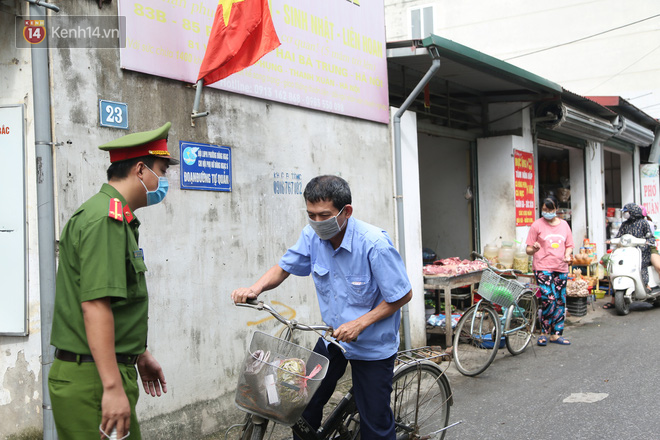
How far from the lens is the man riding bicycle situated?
2.82 m

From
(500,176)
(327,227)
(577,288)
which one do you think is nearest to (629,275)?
(577,288)

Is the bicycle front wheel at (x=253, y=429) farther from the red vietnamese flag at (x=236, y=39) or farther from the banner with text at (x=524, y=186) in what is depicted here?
the banner with text at (x=524, y=186)

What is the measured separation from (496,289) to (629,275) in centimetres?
438

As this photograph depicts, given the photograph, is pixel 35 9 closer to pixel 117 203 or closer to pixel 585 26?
pixel 117 203

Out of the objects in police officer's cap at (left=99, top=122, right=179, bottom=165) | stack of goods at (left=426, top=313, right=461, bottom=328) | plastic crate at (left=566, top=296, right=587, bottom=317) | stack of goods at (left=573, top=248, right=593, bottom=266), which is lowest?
plastic crate at (left=566, top=296, right=587, bottom=317)

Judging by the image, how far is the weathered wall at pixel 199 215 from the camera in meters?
3.74

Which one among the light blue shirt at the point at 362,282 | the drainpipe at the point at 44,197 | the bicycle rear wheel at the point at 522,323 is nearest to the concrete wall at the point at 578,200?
the bicycle rear wheel at the point at 522,323

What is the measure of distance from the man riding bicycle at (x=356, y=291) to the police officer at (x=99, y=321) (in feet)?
2.21

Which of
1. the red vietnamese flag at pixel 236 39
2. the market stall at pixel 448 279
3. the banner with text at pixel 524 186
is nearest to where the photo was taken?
the red vietnamese flag at pixel 236 39

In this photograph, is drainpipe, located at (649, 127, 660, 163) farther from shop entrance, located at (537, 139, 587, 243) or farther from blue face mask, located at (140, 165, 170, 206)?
blue face mask, located at (140, 165, 170, 206)

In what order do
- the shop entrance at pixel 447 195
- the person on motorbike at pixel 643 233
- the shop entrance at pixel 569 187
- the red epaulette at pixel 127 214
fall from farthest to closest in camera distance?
the shop entrance at pixel 569 187 < the shop entrance at pixel 447 195 < the person on motorbike at pixel 643 233 < the red epaulette at pixel 127 214

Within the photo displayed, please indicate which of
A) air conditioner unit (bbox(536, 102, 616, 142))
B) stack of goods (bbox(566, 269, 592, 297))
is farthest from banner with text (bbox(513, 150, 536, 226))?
stack of goods (bbox(566, 269, 592, 297))

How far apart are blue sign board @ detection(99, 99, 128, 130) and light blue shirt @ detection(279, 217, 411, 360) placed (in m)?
1.81

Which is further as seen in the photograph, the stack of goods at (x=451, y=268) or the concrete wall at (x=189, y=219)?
the stack of goods at (x=451, y=268)
